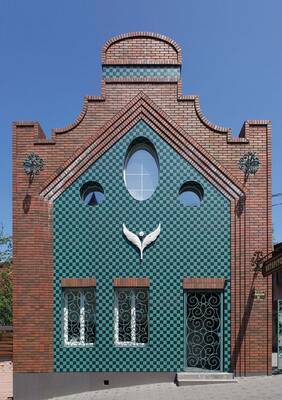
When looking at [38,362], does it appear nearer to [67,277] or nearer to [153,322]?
[67,277]

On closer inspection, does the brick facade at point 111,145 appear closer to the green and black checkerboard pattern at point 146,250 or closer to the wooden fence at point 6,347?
the green and black checkerboard pattern at point 146,250

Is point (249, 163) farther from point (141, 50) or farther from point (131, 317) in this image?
point (131, 317)

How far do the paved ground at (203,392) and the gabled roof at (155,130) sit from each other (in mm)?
4593

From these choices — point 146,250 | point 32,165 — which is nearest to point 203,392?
point 146,250

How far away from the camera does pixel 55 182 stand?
10648mm

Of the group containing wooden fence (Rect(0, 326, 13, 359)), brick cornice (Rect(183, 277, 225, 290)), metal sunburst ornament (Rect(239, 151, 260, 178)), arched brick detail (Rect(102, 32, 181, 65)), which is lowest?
wooden fence (Rect(0, 326, 13, 359))

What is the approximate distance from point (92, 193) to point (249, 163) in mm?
4310

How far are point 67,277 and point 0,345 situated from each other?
3211 mm

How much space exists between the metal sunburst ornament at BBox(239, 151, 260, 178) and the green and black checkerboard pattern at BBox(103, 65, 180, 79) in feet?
9.37

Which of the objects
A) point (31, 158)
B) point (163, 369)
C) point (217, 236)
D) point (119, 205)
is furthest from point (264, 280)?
point (31, 158)

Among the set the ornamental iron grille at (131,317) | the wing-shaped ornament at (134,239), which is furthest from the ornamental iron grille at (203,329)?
the wing-shaped ornament at (134,239)

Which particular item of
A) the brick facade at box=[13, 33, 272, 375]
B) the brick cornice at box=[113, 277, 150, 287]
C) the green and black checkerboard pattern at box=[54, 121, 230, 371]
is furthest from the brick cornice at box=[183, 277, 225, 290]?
the brick cornice at box=[113, 277, 150, 287]

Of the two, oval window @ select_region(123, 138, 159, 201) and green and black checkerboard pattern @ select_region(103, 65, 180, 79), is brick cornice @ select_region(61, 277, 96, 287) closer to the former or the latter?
oval window @ select_region(123, 138, 159, 201)

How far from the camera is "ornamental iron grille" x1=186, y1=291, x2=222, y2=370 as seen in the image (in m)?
10.3
